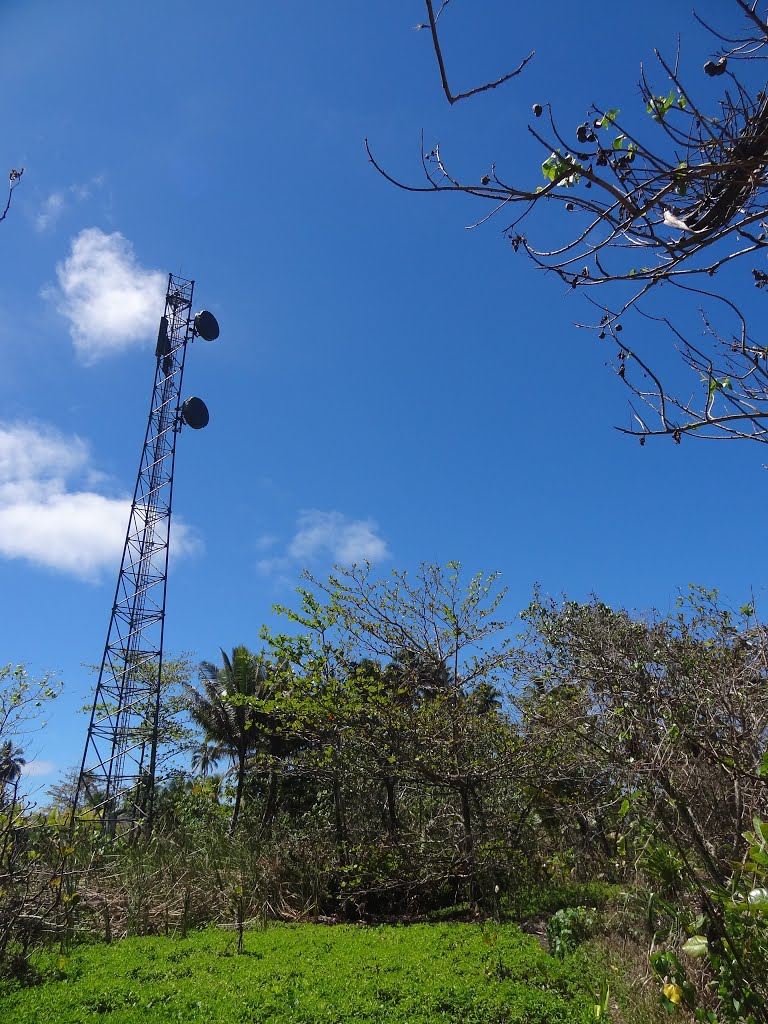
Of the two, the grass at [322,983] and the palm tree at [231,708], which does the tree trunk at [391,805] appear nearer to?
the grass at [322,983]

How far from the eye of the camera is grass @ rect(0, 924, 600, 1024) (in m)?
4.54

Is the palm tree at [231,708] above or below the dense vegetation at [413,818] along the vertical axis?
above

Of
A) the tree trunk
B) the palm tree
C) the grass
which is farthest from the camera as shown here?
the palm tree

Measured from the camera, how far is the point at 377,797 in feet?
35.6

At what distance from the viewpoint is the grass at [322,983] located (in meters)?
4.54

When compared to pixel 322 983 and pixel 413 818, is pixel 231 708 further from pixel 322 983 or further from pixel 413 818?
pixel 322 983

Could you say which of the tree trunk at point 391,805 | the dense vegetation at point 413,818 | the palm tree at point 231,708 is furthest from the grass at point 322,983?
the palm tree at point 231,708

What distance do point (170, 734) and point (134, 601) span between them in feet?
24.9

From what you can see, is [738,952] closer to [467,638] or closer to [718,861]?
[718,861]

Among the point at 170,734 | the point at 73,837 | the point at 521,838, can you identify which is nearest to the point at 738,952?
the point at 521,838

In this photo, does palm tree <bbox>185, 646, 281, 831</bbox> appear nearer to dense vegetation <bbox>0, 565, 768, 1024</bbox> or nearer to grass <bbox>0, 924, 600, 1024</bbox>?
dense vegetation <bbox>0, 565, 768, 1024</bbox>

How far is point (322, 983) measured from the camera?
5.30m

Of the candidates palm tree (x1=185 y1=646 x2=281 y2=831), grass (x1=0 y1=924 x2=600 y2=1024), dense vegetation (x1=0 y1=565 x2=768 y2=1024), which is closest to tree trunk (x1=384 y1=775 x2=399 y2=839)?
dense vegetation (x1=0 y1=565 x2=768 y2=1024)

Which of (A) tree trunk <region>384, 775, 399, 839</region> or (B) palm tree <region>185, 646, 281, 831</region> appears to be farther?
(B) palm tree <region>185, 646, 281, 831</region>
